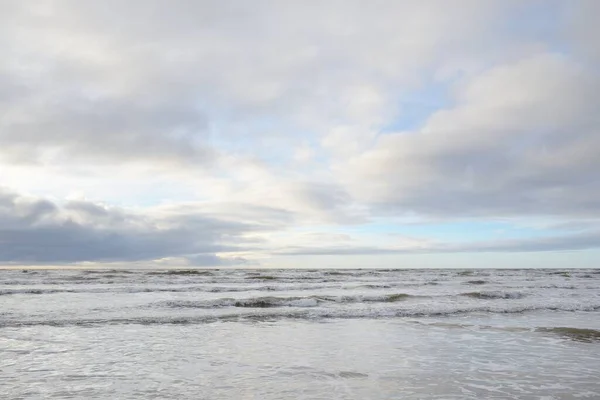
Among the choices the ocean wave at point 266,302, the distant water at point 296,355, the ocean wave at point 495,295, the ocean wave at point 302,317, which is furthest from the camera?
the ocean wave at point 495,295

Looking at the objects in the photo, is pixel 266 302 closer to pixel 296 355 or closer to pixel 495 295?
pixel 296 355

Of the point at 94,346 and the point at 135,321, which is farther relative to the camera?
the point at 135,321

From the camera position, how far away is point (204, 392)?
22.5 feet

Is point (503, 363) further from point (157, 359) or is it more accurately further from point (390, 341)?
point (157, 359)

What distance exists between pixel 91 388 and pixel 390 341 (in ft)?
22.3

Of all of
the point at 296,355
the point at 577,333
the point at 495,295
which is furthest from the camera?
the point at 495,295

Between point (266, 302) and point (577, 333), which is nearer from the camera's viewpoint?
point (577, 333)

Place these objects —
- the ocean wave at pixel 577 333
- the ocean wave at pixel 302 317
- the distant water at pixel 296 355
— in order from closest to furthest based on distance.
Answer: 1. the distant water at pixel 296 355
2. the ocean wave at pixel 577 333
3. the ocean wave at pixel 302 317

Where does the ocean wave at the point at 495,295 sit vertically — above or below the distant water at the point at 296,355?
below

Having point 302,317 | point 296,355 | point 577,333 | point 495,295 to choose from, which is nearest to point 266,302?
point 302,317

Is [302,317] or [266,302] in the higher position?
[302,317]

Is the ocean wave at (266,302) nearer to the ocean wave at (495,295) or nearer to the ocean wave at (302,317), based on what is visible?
the ocean wave at (302,317)

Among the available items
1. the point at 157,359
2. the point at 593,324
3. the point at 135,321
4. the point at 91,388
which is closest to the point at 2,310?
the point at 135,321

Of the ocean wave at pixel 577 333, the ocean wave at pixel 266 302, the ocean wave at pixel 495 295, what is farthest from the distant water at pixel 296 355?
the ocean wave at pixel 495 295
